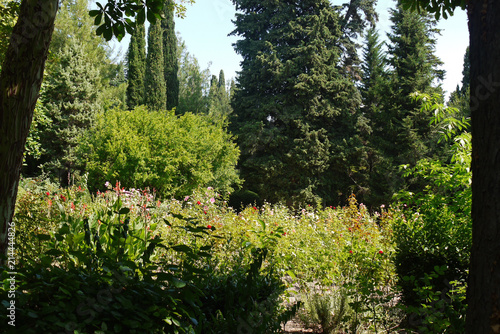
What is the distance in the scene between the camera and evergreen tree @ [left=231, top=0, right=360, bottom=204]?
1719cm

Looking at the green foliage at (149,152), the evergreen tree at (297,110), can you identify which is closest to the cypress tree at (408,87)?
the evergreen tree at (297,110)

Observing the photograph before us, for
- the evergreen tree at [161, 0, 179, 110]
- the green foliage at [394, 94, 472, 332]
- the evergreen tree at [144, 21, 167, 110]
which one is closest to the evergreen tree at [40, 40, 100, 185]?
the evergreen tree at [144, 21, 167, 110]

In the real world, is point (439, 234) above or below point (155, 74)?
below

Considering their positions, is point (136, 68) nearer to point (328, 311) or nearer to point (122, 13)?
point (122, 13)

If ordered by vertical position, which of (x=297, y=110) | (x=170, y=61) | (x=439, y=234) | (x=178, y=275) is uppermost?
(x=170, y=61)

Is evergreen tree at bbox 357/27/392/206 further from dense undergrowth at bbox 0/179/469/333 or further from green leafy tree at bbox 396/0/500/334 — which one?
green leafy tree at bbox 396/0/500/334

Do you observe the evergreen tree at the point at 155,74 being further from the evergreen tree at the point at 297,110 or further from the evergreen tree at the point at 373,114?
the evergreen tree at the point at 373,114

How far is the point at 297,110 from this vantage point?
698 inches

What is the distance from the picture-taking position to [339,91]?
59.3 feet

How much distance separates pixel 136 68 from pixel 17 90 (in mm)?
19325

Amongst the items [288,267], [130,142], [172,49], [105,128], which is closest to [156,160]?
[130,142]

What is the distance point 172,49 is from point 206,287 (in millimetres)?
20783

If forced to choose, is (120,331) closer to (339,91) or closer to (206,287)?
(206,287)

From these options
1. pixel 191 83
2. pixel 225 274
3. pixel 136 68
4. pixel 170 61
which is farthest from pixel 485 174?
pixel 191 83
